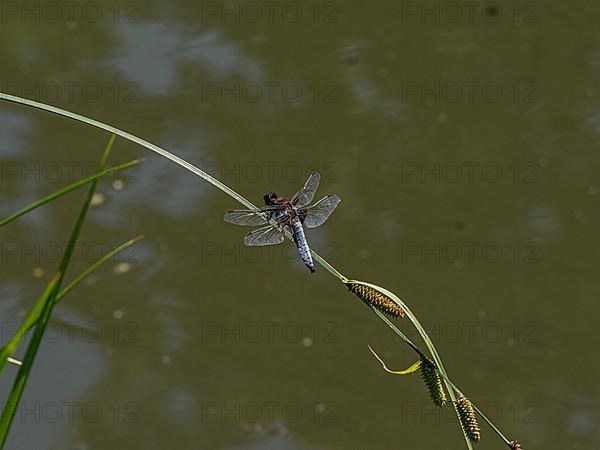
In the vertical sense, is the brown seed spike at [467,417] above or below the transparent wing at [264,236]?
below

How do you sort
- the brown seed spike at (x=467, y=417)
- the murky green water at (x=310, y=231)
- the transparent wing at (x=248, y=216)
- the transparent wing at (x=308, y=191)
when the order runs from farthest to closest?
the murky green water at (x=310, y=231)
the transparent wing at (x=308, y=191)
the transparent wing at (x=248, y=216)
the brown seed spike at (x=467, y=417)

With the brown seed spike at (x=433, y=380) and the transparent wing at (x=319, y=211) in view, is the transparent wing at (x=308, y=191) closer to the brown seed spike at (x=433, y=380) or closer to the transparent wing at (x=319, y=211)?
the transparent wing at (x=319, y=211)

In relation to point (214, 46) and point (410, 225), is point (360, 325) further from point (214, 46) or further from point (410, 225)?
point (214, 46)

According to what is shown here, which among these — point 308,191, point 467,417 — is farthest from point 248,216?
point 467,417

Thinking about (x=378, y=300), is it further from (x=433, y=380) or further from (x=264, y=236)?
(x=264, y=236)

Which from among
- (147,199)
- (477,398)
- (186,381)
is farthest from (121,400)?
(477,398)

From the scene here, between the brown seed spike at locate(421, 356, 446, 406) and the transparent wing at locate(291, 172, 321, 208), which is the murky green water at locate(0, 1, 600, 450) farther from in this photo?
the brown seed spike at locate(421, 356, 446, 406)

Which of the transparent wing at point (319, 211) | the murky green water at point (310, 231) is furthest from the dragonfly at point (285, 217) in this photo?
the murky green water at point (310, 231)

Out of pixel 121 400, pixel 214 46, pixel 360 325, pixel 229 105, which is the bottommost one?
pixel 121 400
